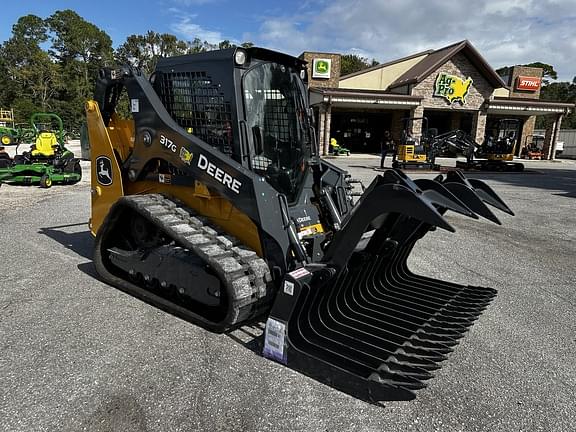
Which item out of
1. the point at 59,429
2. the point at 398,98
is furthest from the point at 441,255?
the point at 398,98

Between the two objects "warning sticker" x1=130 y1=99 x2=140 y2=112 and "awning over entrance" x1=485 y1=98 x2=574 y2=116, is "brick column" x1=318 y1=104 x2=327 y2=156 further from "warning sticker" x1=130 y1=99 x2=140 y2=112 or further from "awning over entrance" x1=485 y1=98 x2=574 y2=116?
"warning sticker" x1=130 y1=99 x2=140 y2=112

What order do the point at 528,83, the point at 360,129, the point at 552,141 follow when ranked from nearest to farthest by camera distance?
1. the point at 552,141
2. the point at 528,83
3. the point at 360,129

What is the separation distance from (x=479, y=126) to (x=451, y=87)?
11.7 feet

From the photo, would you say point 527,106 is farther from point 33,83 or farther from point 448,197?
point 33,83

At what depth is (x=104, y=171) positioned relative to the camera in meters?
4.43

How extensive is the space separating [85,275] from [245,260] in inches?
96.6

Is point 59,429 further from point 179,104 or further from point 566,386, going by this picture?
point 566,386

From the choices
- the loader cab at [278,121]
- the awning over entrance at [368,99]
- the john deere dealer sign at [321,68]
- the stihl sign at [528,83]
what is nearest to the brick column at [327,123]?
the awning over entrance at [368,99]

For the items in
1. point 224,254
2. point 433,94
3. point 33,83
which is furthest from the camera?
point 33,83

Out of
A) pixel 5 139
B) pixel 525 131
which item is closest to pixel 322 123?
pixel 5 139

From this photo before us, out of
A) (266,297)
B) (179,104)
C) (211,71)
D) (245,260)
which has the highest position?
(211,71)

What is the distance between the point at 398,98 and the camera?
25594 mm

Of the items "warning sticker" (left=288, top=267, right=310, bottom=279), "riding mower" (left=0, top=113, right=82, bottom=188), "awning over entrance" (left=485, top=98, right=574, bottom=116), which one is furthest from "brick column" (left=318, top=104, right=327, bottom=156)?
"warning sticker" (left=288, top=267, right=310, bottom=279)

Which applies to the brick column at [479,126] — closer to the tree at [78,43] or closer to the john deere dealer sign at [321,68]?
the john deere dealer sign at [321,68]
